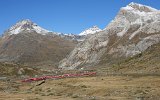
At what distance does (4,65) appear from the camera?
165 meters

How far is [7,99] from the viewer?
56.1m

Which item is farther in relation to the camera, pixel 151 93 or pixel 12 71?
pixel 12 71

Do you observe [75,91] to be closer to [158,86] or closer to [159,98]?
[158,86]

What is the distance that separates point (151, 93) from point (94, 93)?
443 inches

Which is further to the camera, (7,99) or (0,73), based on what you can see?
(0,73)

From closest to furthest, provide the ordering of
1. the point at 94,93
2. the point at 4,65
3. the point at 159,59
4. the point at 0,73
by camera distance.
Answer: the point at 94,93
the point at 159,59
the point at 0,73
the point at 4,65

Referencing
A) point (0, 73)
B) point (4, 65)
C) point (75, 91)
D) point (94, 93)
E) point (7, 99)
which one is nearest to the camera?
point (7, 99)

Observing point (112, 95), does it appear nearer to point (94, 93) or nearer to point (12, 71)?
point (94, 93)

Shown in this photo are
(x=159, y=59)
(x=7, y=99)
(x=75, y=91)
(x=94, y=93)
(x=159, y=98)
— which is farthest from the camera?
(x=159, y=59)

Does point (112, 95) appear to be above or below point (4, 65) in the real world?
below

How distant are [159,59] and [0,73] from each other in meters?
67.2

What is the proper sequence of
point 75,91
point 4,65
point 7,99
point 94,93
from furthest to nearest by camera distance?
point 4,65 < point 75,91 < point 94,93 < point 7,99

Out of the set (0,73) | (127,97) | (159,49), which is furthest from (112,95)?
(159,49)

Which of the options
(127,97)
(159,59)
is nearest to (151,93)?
(127,97)
